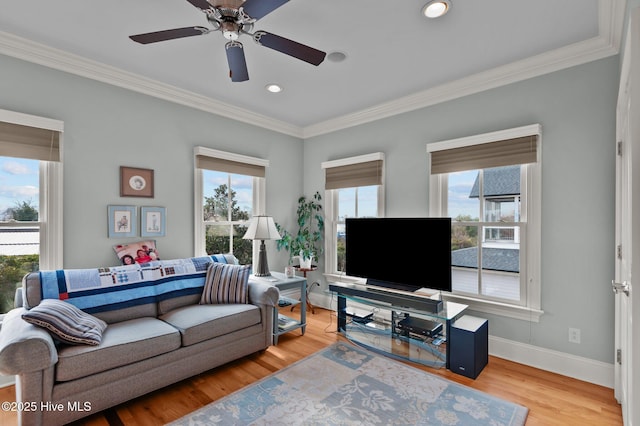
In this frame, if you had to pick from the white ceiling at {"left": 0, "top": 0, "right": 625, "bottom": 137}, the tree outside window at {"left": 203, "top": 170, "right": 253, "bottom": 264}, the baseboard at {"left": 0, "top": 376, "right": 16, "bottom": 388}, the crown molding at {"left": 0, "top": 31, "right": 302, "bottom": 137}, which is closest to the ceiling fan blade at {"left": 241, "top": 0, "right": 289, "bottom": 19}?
the white ceiling at {"left": 0, "top": 0, "right": 625, "bottom": 137}

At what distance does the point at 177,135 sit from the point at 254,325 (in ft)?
Result: 7.08

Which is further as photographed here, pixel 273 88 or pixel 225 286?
pixel 273 88

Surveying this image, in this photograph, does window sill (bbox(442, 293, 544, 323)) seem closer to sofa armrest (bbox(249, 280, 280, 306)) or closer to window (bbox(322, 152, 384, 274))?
window (bbox(322, 152, 384, 274))

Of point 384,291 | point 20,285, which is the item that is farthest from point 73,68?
point 384,291

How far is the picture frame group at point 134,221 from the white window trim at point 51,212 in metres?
0.38

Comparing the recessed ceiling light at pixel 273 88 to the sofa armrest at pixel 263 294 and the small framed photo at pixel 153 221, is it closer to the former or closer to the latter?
the small framed photo at pixel 153 221

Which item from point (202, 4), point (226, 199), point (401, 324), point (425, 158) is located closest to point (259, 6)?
point (202, 4)

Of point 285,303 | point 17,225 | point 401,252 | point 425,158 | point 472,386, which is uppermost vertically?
point 425,158

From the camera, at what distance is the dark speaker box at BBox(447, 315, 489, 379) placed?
2609 mm

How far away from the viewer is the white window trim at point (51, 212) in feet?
8.82

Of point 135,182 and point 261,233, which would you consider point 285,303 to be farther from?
point 135,182

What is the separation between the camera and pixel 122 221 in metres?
3.06

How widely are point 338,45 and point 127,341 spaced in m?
2.65

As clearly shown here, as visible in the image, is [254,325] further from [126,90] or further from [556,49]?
[556,49]
